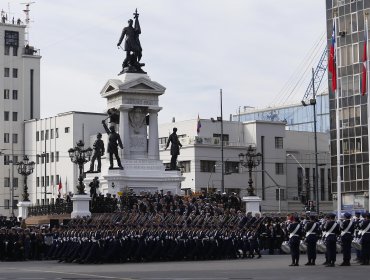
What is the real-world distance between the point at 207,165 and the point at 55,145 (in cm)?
2019

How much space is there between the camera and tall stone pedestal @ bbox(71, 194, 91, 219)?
44000mm

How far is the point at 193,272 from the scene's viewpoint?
2877 centimetres

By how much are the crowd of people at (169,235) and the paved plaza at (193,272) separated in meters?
1.17

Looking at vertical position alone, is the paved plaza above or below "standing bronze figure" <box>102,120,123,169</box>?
below

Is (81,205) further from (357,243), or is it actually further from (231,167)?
(231,167)

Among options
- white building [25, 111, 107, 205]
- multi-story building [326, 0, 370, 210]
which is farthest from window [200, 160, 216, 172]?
multi-story building [326, 0, 370, 210]

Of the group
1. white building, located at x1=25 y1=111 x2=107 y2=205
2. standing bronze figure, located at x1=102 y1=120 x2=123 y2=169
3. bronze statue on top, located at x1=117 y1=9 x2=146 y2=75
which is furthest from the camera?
white building, located at x1=25 y1=111 x2=107 y2=205

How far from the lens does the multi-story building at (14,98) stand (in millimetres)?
108250

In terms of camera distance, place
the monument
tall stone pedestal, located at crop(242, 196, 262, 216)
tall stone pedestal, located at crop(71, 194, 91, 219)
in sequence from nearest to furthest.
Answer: tall stone pedestal, located at crop(71, 194, 91, 219) → tall stone pedestal, located at crop(242, 196, 262, 216) → the monument

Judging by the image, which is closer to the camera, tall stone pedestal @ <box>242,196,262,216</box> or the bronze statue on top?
tall stone pedestal @ <box>242,196,262,216</box>

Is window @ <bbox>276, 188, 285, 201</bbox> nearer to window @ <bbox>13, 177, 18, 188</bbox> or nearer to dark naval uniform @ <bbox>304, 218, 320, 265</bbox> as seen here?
window @ <bbox>13, 177, 18, 188</bbox>

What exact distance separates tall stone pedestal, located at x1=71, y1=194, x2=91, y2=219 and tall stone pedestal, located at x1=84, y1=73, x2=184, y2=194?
4850 millimetres

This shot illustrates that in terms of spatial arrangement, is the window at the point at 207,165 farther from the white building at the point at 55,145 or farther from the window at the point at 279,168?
the white building at the point at 55,145

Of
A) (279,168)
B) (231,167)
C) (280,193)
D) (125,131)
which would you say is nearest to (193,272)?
(125,131)
